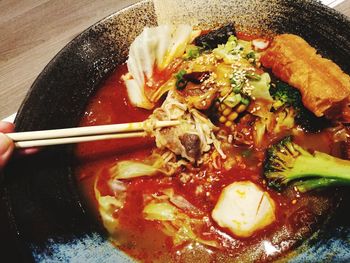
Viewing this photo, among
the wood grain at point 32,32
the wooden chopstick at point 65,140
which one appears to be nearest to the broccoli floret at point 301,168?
the wooden chopstick at point 65,140

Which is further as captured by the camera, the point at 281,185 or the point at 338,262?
the point at 281,185

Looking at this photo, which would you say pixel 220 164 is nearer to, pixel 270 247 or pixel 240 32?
pixel 270 247

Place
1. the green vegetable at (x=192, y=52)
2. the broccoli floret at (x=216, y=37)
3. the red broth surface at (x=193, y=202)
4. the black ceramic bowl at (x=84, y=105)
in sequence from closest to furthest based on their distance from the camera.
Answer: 1. the black ceramic bowl at (x=84, y=105)
2. the red broth surface at (x=193, y=202)
3. the green vegetable at (x=192, y=52)
4. the broccoli floret at (x=216, y=37)

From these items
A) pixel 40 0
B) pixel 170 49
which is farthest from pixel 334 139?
pixel 40 0

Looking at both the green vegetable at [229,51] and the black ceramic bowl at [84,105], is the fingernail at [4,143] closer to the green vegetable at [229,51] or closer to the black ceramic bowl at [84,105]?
the black ceramic bowl at [84,105]

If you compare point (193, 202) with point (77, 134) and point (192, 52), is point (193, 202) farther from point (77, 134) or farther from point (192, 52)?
point (192, 52)

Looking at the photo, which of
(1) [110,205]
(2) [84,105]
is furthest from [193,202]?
(2) [84,105]
